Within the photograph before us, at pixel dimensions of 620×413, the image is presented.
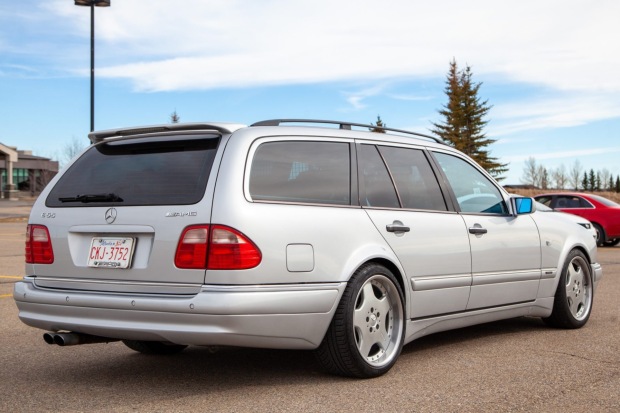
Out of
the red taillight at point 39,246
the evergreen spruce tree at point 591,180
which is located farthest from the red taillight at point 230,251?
the evergreen spruce tree at point 591,180

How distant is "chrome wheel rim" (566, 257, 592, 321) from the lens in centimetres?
725

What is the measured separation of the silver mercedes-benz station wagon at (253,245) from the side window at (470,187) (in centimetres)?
20

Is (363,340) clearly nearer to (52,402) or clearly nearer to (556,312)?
(52,402)

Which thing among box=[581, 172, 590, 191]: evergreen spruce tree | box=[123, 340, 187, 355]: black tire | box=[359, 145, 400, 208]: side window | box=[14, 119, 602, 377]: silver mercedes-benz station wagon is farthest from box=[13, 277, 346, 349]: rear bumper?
box=[581, 172, 590, 191]: evergreen spruce tree

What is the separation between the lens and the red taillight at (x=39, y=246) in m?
5.14

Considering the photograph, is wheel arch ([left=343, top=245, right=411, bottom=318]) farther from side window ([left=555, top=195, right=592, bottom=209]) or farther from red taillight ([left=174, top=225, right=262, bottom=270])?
side window ([left=555, top=195, right=592, bottom=209])

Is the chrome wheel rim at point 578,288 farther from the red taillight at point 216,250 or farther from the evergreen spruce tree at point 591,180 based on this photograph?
the evergreen spruce tree at point 591,180

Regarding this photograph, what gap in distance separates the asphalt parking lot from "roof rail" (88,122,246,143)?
1.56 metres

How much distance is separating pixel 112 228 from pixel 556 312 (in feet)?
13.3

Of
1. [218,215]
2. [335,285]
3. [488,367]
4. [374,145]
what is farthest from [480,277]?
[218,215]

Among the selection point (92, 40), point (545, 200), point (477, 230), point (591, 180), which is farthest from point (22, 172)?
point (591, 180)

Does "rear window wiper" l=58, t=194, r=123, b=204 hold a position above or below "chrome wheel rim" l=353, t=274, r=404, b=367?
above

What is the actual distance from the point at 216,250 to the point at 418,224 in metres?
1.70

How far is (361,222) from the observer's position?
521cm
